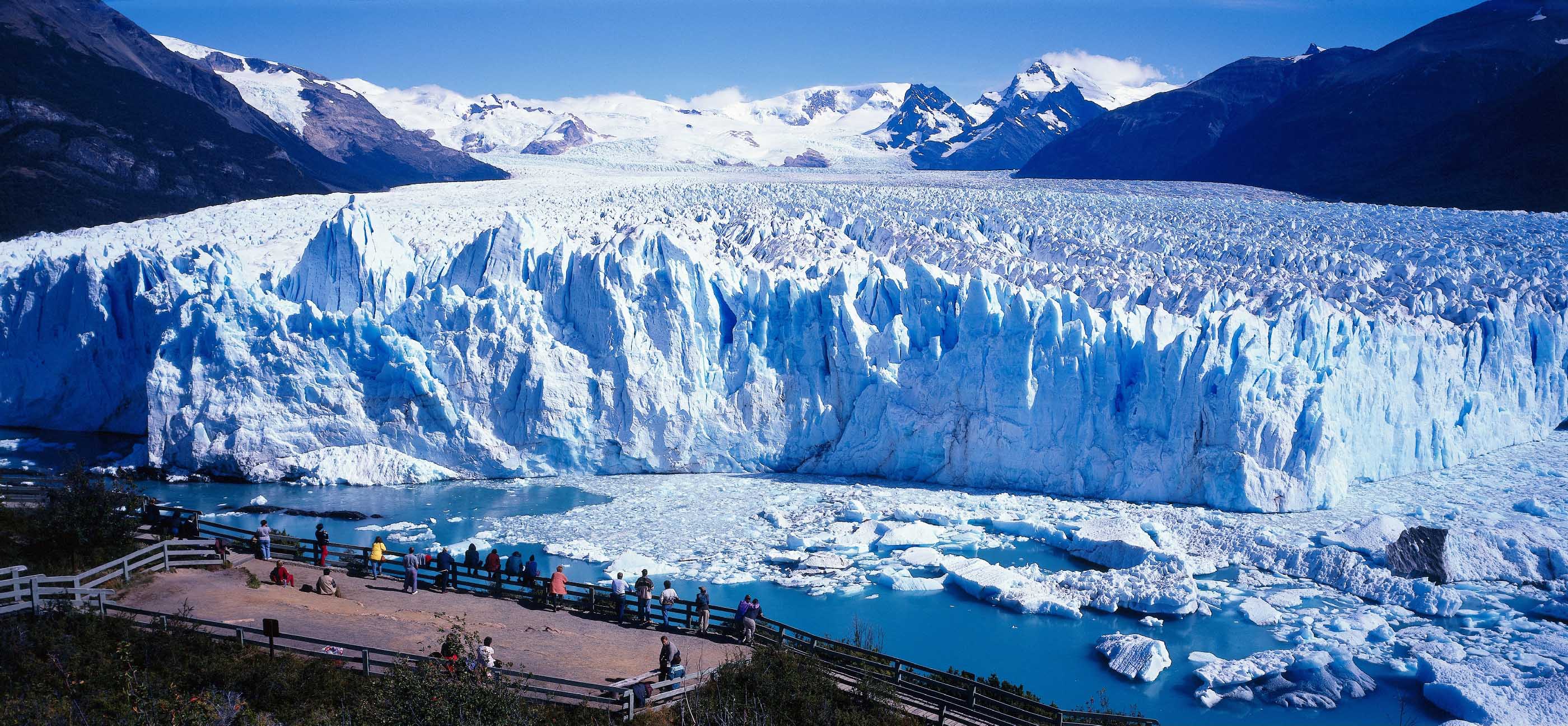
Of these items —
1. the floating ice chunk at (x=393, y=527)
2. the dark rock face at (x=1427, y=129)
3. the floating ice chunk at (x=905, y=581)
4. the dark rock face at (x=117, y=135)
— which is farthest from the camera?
the dark rock face at (x=1427, y=129)

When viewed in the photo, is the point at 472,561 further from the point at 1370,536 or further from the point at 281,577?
the point at 1370,536

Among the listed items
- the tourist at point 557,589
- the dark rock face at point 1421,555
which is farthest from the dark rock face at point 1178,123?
the tourist at point 557,589

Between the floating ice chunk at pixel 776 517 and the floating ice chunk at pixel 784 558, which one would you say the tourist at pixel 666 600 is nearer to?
the floating ice chunk at pixel 784 558

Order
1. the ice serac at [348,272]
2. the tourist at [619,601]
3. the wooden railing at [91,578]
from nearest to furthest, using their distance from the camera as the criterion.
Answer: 1. the wooden railing at [91,578]
2. the tourist at [619,601]
3. the ice serac at [348,272]

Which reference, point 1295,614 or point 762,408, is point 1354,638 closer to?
point 1295,614

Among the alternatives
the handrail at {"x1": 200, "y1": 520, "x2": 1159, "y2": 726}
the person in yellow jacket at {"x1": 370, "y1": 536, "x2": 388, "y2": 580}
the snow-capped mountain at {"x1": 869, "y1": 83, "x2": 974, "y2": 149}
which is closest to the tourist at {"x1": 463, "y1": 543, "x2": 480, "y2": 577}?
the handrail at {"x1": 200, "y1": 520, "x2": 1159, "y2": 726}

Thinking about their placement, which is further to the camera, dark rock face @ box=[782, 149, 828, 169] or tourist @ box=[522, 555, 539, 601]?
dark rock face @ box=[782, 149, 828, 169]

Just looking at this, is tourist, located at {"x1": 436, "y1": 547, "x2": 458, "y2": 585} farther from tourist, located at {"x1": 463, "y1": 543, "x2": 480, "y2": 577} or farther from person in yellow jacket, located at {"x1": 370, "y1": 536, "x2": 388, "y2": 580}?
person in yellow jacket, located at {"x1": 370, "y1": 536, "x2": 388, "y2": 580}
